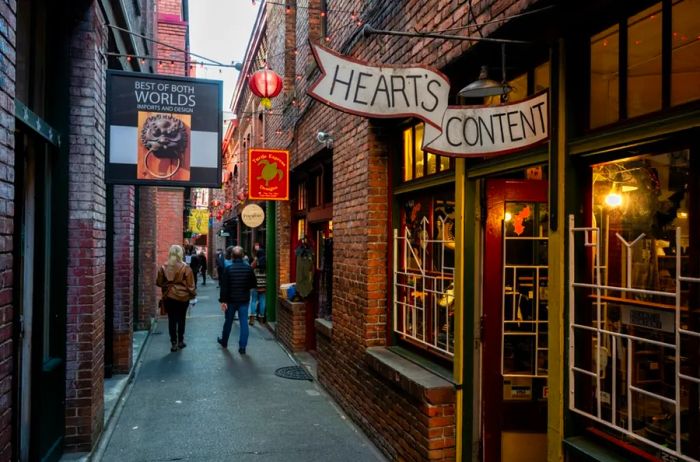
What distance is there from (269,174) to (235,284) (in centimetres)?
202

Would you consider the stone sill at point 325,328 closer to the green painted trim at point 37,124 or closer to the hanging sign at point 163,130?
the hanging sign at point 163,130

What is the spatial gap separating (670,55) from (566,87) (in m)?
0.66

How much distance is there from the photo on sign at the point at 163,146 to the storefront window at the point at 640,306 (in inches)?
165

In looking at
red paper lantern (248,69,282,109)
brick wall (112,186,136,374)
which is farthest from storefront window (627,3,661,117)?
brick wall (112,186,136,374)

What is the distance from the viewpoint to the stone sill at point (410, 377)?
4434 mm

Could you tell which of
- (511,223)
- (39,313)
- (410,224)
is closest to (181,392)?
(39,313)

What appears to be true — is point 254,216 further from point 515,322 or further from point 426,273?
point 515,322

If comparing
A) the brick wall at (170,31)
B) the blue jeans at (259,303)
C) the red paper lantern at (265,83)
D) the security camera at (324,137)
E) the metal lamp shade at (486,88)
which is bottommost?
the blue jeans at (259,303)

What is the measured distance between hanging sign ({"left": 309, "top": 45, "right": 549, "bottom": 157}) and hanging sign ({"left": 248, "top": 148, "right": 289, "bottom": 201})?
7.20 m

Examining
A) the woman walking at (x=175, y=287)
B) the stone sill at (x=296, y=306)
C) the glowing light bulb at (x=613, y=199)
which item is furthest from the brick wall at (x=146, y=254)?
the glowing light bulb at (x=613, y=199)

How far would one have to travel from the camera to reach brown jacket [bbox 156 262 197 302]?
1002 centimetres

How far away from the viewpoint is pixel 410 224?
5.60 m

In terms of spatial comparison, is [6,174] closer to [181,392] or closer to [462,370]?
[462,370]

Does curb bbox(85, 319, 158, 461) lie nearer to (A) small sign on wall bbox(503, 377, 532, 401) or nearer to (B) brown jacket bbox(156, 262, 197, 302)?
(B) brown jacket bbox(156, 262, 197, 302)
